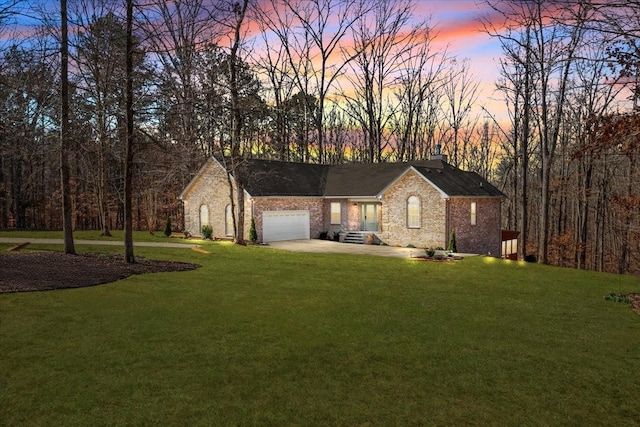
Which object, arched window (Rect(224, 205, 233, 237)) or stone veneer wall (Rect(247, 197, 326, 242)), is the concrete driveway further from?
arched window (Rect(224, 205, 233, 237))

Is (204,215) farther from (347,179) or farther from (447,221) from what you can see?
(447,221)

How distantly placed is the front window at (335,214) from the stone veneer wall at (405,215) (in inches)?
158

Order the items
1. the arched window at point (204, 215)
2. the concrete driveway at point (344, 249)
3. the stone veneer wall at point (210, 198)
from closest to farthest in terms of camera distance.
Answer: the concrete driveway at point (344, 249) → the stone veneer wall at point (210, 198) → the arched window at point (204, 215)

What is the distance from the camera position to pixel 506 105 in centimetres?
3462

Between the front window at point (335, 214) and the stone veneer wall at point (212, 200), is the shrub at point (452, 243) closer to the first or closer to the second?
the front window at point (335, 214)

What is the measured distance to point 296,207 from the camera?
31.2 metres

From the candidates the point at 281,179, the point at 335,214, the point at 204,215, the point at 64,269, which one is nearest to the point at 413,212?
the point at 335,214

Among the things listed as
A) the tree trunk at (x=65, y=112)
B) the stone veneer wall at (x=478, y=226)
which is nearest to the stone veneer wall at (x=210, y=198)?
the tree trunk at (x=65, y=112)

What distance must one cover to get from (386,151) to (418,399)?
47.0 meters

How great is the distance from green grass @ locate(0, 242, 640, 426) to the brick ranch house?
12.3 m

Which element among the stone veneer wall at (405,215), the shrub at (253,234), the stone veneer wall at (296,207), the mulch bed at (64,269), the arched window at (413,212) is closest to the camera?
the mulch bed at (64,269)

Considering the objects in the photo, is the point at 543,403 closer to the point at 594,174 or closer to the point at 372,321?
the point at 372,321

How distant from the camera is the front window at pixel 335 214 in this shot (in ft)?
106

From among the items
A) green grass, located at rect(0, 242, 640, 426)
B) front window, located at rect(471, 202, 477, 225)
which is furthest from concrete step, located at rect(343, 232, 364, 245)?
green grass, located at rect(0, 242, 640, 426)
